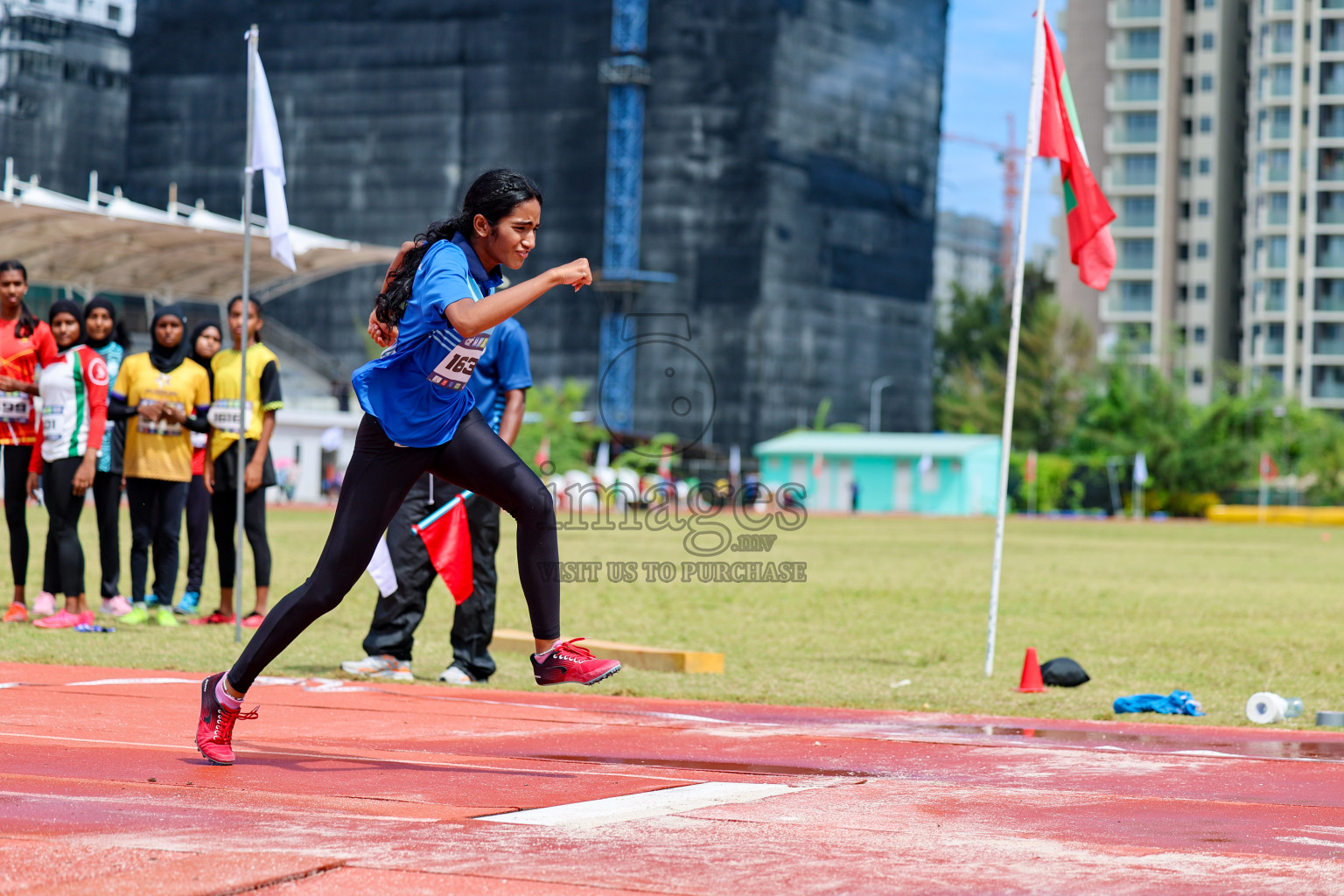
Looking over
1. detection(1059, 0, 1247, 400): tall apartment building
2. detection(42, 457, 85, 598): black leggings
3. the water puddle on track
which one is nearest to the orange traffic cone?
the water puddle on track

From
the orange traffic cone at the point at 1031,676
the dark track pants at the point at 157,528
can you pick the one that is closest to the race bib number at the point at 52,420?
the dark track pants at the point at 157,528

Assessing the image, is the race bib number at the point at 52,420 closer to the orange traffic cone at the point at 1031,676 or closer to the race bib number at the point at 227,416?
the race bib number at the point at 227,416

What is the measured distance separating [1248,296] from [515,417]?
9474cm

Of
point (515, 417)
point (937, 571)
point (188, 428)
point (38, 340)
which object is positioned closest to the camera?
point (515, 417)

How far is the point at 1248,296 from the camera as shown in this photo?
95375 millimetres

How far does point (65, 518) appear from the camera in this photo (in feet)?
33.1

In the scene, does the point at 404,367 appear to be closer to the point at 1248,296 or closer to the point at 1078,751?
the point at 1078,751

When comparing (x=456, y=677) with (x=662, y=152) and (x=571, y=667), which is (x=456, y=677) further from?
(x=662, y=152)

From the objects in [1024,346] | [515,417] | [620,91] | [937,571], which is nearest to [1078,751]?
[515,417]

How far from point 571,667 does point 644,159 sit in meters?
68.2

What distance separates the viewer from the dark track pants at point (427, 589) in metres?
8.21

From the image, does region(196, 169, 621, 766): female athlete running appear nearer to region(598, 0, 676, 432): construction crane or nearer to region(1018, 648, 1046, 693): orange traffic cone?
region(1018, 648, 1046, 693): orange traffic cone

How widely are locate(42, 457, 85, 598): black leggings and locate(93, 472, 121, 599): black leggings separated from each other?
1.53 ft

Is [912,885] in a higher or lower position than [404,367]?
lower
